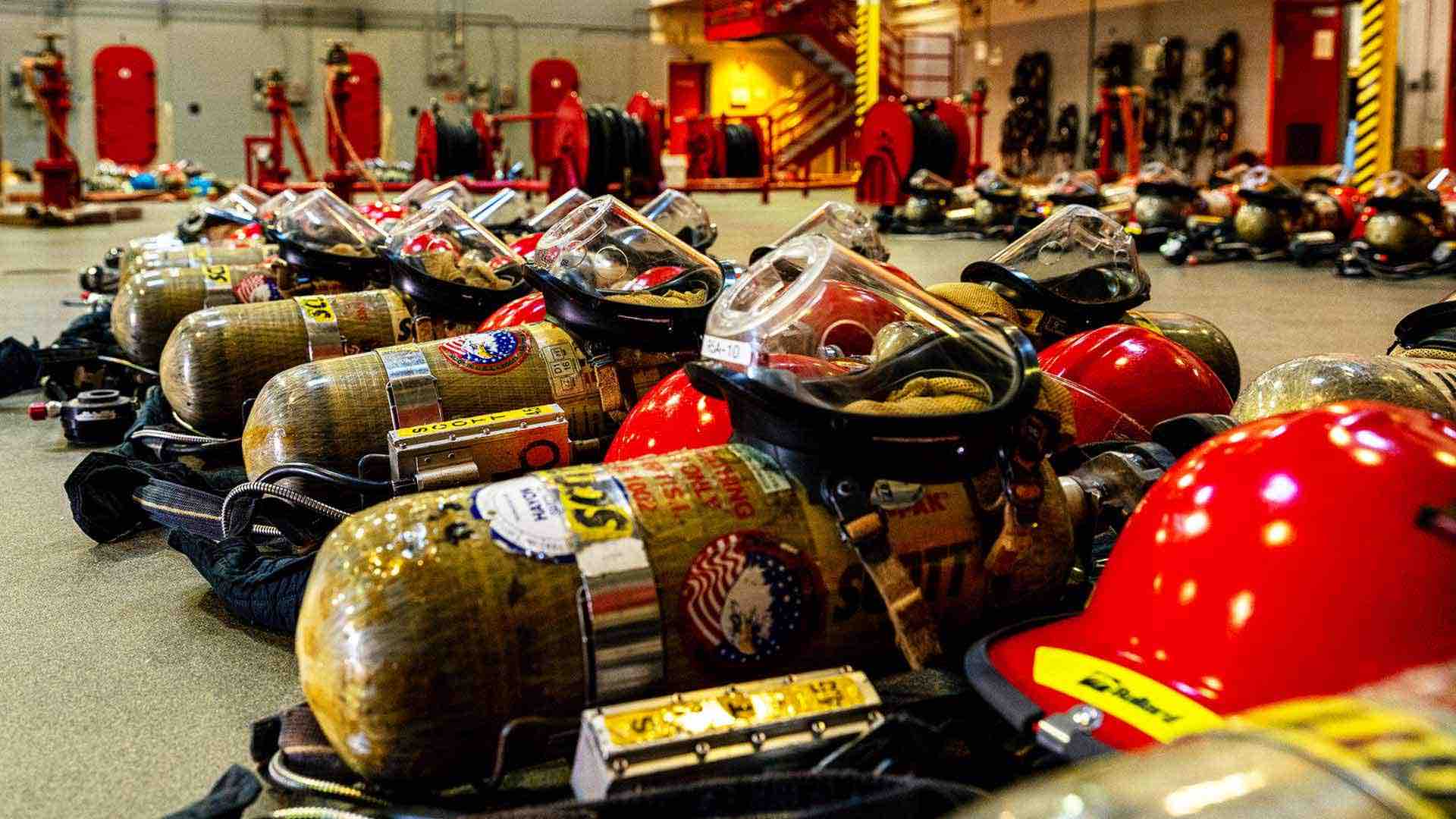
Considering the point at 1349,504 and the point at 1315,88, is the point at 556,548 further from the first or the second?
the point at 1315,88

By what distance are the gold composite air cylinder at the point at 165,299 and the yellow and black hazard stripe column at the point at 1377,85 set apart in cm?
1000

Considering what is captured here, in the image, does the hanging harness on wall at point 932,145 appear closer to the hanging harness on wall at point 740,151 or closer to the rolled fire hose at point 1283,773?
the hanging harness on wall at point 740,151

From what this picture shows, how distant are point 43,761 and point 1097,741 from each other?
1653 millimetres

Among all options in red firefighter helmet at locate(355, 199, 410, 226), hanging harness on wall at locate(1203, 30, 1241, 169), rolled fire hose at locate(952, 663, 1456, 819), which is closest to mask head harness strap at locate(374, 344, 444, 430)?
rolled fire hose at locate(952, 663, 1456, 819)

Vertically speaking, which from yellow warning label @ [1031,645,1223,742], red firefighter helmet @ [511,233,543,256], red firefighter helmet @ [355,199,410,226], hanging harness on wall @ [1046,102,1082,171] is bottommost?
yellow warning label @ [1031,645,1223,742]

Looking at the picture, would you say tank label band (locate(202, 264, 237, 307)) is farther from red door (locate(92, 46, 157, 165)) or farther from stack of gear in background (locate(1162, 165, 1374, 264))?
red door (locate(92, 46, 157, 165))

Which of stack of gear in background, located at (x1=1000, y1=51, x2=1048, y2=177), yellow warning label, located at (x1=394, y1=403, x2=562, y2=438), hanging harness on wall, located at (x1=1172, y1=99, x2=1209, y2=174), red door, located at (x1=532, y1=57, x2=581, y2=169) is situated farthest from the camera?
red door, located at (x1=532, y1=57, x2=581, y2=169)

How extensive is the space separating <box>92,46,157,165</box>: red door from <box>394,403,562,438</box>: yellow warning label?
2480cm

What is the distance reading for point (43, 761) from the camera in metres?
2.12

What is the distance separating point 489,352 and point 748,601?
1.79 m

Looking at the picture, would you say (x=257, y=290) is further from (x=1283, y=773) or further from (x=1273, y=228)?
(x=1273, y=228)

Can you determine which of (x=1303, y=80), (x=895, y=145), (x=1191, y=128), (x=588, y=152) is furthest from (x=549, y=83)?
(x=1303, y=80)

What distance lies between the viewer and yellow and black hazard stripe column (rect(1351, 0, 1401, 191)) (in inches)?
461

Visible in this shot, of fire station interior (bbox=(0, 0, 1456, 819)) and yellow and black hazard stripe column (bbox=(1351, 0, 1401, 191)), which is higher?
Result: yellow and black hazard stripe column (bbox=(1351, 0, 1401, 191))
